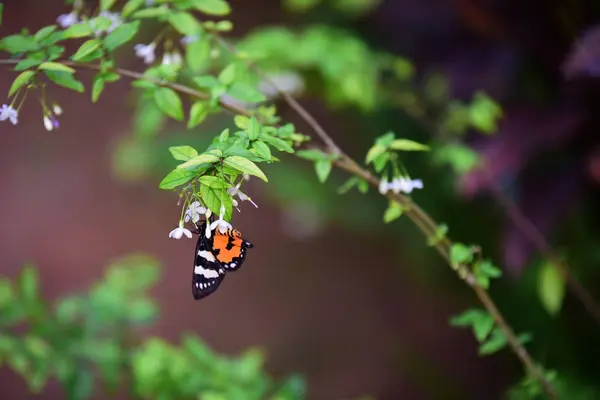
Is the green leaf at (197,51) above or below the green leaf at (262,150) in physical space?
above

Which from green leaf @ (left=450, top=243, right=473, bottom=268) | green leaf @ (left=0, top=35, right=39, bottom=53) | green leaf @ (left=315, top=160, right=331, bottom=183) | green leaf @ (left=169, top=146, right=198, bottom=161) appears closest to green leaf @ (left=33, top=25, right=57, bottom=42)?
green leaf @ (left=0, top=35, right=39, bottom=53)

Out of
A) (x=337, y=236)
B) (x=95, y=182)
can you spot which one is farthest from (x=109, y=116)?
(x=337, y=236)

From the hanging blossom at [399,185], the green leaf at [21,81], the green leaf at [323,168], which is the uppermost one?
the green leaf at [21,81]

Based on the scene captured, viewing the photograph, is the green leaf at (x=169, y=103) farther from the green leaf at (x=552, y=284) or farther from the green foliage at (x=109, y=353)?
the green leaf at (x=552, y=284)

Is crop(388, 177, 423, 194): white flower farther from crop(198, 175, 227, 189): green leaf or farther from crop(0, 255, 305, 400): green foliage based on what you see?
crop(0, 255, 305, 400): green foliage

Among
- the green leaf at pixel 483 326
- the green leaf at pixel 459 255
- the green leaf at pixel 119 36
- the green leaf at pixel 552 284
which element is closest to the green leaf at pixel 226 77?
the green leaf at pixel 119 36

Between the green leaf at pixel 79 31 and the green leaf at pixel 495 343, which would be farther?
the green leaf at pixel 495 343
